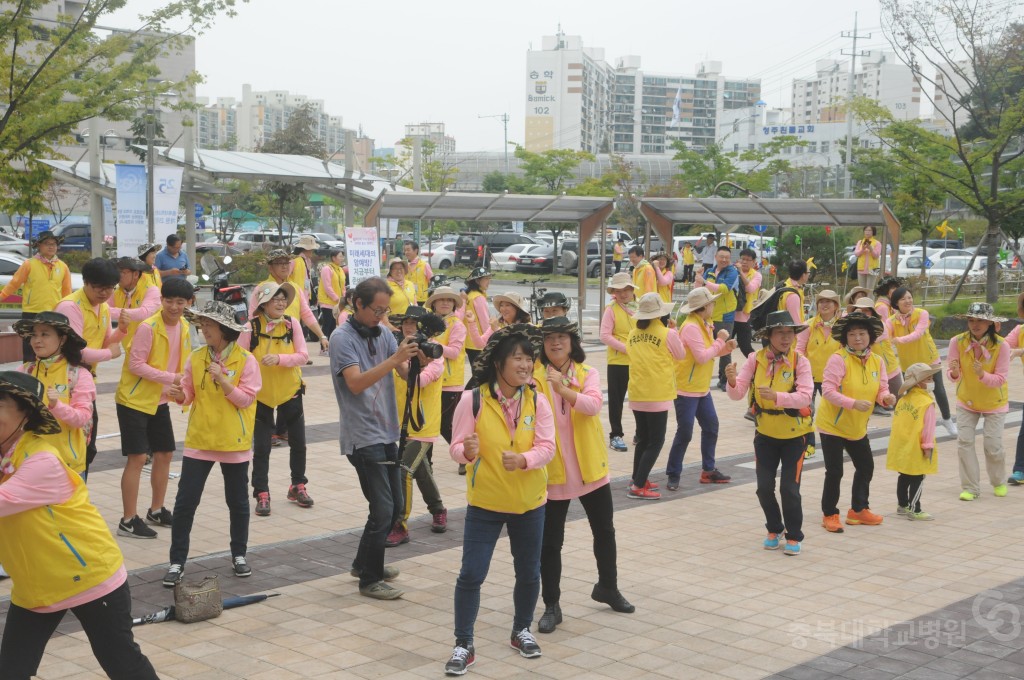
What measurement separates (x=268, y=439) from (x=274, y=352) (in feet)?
2.16

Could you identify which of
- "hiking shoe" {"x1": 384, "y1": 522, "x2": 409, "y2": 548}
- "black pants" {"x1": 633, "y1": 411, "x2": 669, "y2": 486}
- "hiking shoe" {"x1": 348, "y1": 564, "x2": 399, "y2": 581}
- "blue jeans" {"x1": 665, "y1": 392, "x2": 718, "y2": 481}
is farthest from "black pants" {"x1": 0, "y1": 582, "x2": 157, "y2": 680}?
"blue jeans" {"x1": 665, "y1": 392, "x2": 718, "y2": 481}

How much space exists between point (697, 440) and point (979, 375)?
3.16 m

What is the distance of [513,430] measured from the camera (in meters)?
5.36

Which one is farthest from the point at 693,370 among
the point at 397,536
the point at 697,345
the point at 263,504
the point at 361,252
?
the point at 361,252

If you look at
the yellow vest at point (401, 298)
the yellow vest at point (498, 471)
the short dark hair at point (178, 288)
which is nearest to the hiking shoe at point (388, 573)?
the yellow vest at point (498, 471)

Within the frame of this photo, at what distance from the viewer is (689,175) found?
146 feet

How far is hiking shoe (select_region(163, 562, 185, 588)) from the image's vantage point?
644 centimetres

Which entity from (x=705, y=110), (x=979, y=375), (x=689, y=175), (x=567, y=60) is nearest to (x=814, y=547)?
(x=979, y=375)

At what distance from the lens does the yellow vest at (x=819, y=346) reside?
10.8 metres

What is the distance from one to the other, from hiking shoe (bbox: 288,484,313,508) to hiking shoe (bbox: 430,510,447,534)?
3.95 feet

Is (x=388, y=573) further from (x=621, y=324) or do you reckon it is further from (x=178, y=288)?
(x=621, y=324)

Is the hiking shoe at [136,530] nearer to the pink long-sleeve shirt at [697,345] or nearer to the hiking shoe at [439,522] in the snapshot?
the hiking shoe at [439,522]

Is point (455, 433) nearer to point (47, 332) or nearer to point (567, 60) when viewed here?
point (47, 332)

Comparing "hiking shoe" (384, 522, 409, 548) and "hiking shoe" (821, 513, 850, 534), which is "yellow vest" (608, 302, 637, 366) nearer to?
"hiking shoe" (821, 513, 850, 534)
